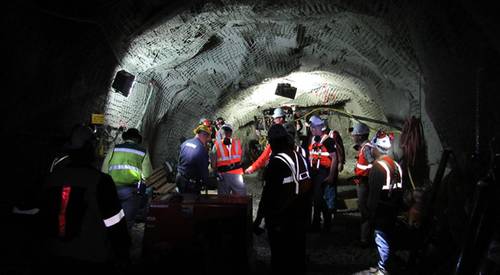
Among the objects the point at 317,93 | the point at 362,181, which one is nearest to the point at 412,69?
Answer: the point at 362,181

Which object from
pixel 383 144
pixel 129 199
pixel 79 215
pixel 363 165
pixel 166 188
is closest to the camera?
pixel 79 215

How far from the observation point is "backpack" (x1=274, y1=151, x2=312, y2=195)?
3781mm

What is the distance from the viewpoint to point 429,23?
5027 millimetres

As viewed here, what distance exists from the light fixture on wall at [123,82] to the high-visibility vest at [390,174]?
166 inches

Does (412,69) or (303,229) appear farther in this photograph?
(412,69)

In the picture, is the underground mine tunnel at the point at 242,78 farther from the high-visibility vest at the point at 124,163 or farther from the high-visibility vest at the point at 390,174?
the high-visibility vest at the point at 124,163

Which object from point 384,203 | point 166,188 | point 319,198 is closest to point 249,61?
point 166,188

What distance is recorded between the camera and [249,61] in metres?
9.23

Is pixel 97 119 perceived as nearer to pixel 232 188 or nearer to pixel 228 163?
pixel 228 163

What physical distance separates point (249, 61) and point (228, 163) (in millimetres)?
3400

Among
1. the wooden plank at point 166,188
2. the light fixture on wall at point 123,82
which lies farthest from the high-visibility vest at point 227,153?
the wooden plank at point 166,188

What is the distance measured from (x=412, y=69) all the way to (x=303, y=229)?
13.1 ft

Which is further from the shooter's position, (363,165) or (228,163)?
(228,163)

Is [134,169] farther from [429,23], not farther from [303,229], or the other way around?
[429,23]
